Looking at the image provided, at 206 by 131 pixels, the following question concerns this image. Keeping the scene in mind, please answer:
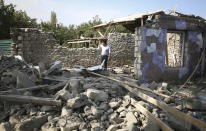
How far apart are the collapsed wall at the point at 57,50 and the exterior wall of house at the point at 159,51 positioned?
5.42 m

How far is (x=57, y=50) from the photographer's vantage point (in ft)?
36.6

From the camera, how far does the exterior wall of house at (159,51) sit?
693cm

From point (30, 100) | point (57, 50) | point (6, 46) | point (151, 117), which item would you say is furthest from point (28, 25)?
point (151, 117)

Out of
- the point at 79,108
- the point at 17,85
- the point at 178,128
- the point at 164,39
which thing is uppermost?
the point at 164,39

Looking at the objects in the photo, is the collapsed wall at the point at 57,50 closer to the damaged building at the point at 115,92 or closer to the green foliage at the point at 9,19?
the damaged building at the point at 115,92

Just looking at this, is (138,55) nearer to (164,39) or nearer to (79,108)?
(164,39)

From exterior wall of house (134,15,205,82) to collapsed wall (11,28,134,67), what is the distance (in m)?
5.42

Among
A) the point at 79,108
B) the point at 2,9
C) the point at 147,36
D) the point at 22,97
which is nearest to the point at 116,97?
the point at 79,108

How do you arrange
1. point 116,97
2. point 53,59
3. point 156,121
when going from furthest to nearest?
point 53,59 → point 116,97 → point 156,121

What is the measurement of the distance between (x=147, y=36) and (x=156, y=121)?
4.52 m

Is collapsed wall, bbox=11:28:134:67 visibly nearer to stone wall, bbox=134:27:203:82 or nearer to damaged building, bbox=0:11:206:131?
damaged building, bbox=0:11:206:131

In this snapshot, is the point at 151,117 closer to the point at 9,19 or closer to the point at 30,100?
the point at 30,100

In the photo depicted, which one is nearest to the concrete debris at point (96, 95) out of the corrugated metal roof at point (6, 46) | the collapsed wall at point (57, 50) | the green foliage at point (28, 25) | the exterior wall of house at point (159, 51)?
the exterior wall of house at point (159, 51)

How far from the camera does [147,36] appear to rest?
22.7 ft
